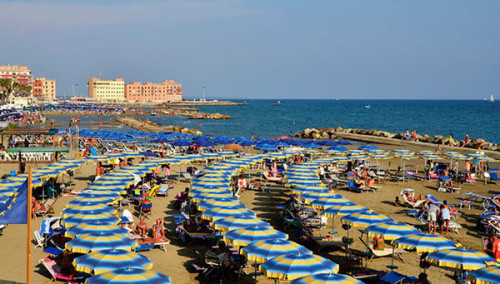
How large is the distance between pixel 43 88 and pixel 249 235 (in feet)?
641

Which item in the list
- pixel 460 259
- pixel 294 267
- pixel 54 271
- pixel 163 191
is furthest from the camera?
pixel 163 191

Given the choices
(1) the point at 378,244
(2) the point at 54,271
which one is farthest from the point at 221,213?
(2) the point at 54,271

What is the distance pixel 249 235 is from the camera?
1162 cm

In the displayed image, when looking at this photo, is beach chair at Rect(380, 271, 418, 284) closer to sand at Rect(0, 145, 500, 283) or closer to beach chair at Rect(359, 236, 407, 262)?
sand at Rect(0, 145, 500, 283)

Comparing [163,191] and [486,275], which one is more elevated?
[486,275]

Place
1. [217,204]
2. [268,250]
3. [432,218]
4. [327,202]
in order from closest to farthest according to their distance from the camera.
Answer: [268,250] → [217,204] → [327,202] → [432,218]

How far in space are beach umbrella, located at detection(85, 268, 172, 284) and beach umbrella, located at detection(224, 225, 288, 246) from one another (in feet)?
9.04

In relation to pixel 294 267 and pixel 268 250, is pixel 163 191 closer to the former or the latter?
pixel 268 250

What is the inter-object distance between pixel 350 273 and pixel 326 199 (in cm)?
390

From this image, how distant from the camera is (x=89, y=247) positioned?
1078 centimetres

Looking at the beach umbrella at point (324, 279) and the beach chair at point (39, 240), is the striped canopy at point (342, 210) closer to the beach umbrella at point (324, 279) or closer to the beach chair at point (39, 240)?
the beach umbrella at point (324, 279)

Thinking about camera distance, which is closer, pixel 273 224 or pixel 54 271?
pixel 54 271

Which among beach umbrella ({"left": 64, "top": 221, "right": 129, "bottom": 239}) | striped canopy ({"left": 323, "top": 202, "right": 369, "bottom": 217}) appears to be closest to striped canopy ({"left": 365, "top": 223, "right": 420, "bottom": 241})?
striped canopy ({"left": 323, "top": 202, "right": 369, "bottom": 217})

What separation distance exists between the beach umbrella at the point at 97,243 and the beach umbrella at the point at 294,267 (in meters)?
3.26
